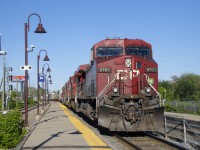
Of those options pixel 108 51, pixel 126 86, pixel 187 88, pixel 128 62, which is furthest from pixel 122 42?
pixel 187 88

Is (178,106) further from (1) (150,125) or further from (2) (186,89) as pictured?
(2) (186,89)

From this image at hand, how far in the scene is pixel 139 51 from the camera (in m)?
17.4

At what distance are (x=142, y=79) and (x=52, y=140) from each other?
195 inches

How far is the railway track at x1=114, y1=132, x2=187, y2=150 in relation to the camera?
1288 cm

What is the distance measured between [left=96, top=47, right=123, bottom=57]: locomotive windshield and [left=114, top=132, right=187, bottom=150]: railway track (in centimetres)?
404

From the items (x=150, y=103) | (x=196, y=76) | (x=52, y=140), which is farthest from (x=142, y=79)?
(x=196, y=76)

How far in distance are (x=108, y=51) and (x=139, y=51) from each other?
1.56 meters

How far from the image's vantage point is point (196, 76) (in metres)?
102

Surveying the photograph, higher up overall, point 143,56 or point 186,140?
point 143,56

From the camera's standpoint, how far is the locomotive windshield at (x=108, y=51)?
17469 millimetres

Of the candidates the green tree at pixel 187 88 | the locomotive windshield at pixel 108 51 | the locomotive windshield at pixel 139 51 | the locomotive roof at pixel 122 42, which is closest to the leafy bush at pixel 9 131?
the locomotive windshield at pixel 108 51

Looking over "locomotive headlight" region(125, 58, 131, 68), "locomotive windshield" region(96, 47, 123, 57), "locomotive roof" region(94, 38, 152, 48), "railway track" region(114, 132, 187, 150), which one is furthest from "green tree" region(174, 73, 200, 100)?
"railway track" region(114, 132, 187, 150)

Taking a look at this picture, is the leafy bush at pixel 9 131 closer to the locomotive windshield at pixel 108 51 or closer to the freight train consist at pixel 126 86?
the freight train consist at pixel 126 86

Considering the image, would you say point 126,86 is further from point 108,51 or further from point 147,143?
point 147,143
